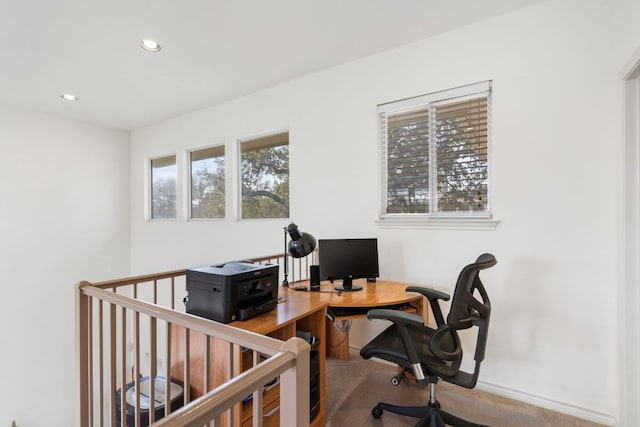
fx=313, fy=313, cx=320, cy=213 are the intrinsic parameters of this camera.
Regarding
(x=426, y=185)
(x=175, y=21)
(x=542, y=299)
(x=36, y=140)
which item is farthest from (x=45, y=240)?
(x=542, y=299)

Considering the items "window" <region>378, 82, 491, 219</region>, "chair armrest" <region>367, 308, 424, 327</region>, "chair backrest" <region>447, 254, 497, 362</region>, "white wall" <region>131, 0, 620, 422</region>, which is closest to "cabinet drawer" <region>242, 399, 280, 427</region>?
"chair armrest" <region>367, 308, 424, 327</region>

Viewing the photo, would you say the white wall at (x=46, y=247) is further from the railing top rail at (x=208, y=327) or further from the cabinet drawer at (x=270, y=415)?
the cabinet drawer at (x=270, y=415)

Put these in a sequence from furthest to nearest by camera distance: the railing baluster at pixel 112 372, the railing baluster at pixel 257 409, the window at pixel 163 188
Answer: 1. the window at pixel 163 188
2. the railing baluster at pixel 112 372
3. the railing baluster at pixel 257 409

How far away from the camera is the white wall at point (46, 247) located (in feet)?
13.1

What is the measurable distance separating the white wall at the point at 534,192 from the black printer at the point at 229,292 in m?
1.28

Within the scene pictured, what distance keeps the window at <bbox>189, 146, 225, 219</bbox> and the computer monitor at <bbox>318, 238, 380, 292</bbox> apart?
2.20 m

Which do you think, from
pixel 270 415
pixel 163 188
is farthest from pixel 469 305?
pixel 163 188

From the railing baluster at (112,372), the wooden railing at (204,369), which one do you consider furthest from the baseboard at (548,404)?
the railing baluster at (112,372)

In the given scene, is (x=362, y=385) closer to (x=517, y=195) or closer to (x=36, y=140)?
(x=517, y=195)

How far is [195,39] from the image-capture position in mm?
2623

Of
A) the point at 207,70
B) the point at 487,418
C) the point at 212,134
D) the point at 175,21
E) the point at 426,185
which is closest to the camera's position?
the point at 487,418

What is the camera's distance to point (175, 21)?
238 centimetres

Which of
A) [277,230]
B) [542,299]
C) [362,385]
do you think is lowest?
[362,385]

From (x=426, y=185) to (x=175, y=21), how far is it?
2360mm
